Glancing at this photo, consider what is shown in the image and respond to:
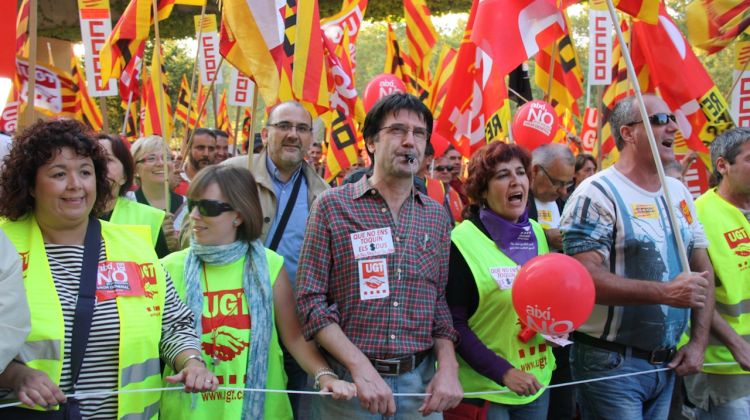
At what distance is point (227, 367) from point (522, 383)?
4.11ft

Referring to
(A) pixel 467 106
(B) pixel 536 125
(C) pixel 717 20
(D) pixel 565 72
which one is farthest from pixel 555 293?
(D) pixel 565 72

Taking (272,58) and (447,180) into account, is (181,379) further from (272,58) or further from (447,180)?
(447,180)

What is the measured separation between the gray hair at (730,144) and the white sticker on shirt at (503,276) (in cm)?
155

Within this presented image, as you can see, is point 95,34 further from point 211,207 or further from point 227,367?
point 227,367

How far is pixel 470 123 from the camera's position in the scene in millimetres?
5531

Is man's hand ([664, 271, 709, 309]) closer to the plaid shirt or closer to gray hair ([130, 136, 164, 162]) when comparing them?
the plaid shirt

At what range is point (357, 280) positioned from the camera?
9.76 ft

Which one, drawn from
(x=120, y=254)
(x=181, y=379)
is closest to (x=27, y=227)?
(x=120, y=254)

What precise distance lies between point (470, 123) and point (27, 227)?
3.60m

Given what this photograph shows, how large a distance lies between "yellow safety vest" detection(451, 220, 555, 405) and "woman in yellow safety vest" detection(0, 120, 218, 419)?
4.17 ft

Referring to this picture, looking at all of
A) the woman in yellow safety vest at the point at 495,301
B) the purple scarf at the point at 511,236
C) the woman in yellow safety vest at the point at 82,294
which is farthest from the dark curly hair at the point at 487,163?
the woman in yellow safety vest at the point at 82,294

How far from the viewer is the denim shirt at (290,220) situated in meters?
3.94

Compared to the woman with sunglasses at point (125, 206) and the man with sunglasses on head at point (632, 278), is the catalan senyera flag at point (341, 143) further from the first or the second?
the man with sunglasses on head at point (632, 278)

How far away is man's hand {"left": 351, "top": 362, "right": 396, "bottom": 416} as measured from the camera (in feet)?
9.11
